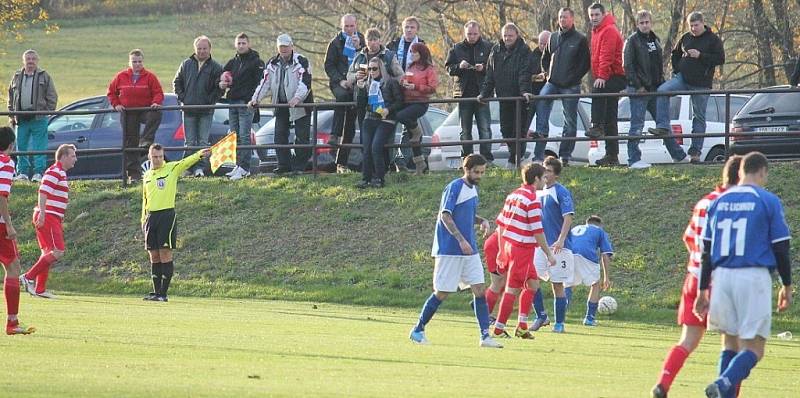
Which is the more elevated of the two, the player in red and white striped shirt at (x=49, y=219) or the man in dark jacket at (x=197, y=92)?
the man in dark jacket at (x=197, y=92)

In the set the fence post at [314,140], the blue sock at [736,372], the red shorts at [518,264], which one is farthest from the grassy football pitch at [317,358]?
the fence post at [314,140]

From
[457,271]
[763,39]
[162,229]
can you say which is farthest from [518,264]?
[763,39]

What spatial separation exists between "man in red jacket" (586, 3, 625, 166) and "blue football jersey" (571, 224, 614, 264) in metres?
→ 3.96

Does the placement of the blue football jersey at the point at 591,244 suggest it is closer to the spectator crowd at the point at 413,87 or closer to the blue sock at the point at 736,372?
the spectator crowd at the point at 413,87

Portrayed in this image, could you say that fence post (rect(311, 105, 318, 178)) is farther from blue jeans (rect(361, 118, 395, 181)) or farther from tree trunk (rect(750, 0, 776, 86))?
tree trunk (rect(750, 0, 776, 86))

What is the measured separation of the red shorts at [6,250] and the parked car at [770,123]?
11.6 meters

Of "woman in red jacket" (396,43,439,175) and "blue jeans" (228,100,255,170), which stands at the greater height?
"woman in red jacket" (396,43,439,175)

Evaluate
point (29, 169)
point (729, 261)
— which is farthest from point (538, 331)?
point (29, 169)

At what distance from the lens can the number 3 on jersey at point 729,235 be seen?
9.71 meters

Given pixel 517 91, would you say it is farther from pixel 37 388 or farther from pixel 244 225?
pixel 37 388

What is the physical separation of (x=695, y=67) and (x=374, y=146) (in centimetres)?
485

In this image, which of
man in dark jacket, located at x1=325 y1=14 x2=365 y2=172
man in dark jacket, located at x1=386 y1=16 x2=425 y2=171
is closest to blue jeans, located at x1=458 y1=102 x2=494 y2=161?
man in dark jacket, located at x1=386 y1=16 x2=425 y2=171

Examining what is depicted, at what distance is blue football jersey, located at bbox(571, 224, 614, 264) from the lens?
17.6m

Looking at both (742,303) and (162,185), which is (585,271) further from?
(742,303)
